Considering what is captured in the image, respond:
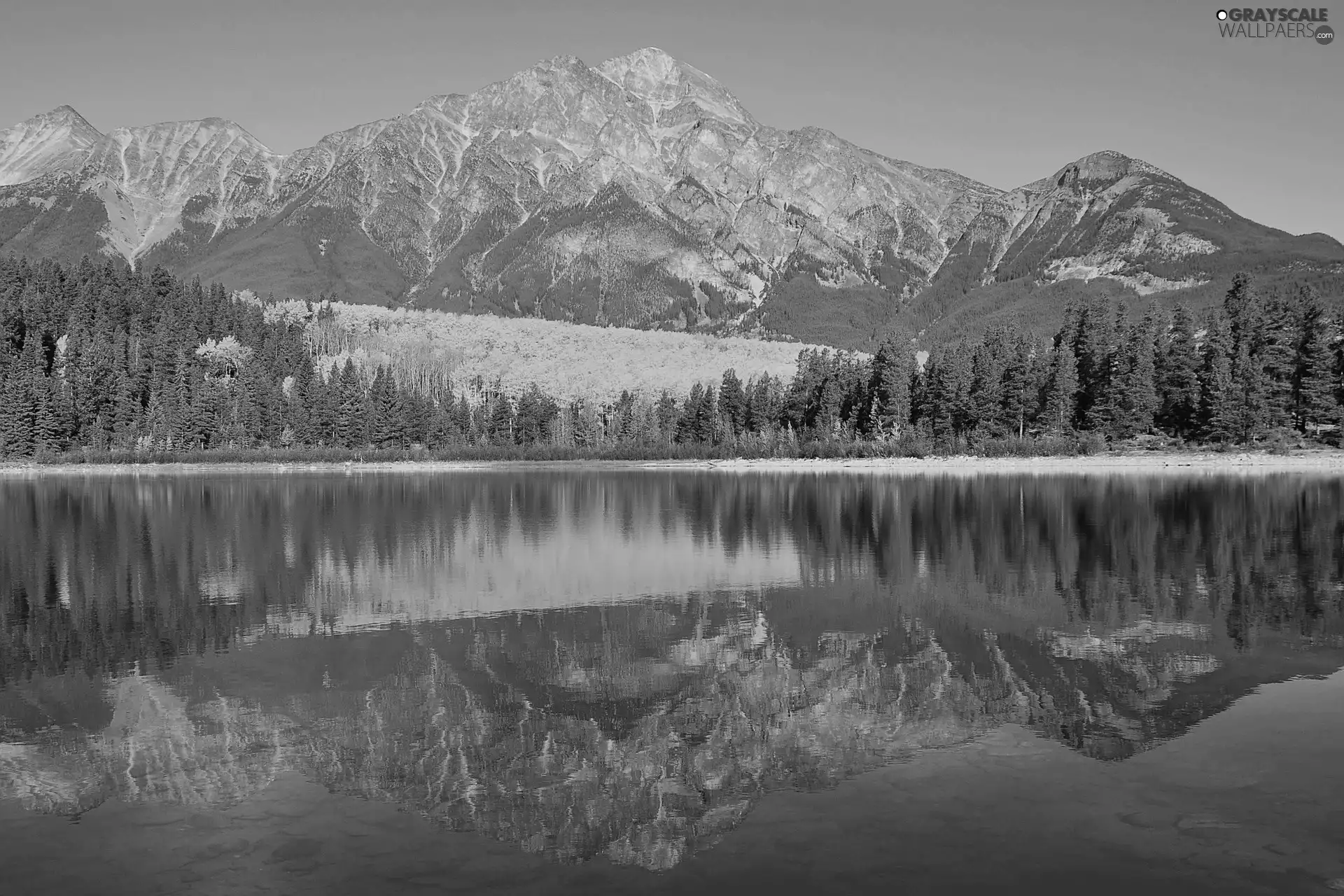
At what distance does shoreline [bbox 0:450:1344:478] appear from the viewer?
88.5m

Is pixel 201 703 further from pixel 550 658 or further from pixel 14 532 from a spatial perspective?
pixel 14 532

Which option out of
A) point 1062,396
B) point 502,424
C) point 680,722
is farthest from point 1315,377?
point 680,722

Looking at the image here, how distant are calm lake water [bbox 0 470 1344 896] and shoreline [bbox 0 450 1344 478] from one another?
60.2m

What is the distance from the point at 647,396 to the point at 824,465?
222 feet

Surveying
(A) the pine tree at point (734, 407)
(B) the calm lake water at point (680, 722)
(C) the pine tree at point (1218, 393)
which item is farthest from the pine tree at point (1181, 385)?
(B) the calm lake water at point (680, 722)

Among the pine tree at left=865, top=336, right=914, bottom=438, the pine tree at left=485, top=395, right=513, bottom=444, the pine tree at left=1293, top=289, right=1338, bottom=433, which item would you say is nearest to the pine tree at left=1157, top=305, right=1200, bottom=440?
the pine tree at left=1293, top=289, right=1338, bottom=433

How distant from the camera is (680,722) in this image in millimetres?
15391

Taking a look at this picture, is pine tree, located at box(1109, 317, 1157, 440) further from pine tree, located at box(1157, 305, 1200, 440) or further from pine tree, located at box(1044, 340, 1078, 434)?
pine tree, located at box(1044, 340, 1078, 434)

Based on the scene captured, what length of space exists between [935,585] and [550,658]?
12003mm

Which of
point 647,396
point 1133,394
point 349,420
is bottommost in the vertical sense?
point 349,420

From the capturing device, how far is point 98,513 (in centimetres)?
5328

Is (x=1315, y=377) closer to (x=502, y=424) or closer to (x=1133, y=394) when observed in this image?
(x=1133, y=394)

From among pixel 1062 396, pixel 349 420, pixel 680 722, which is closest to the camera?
pixel 680 722

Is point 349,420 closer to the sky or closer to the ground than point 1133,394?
closer to the ground
